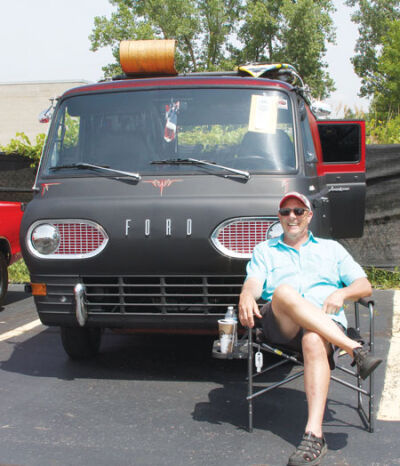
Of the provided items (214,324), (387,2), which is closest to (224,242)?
(214,324)

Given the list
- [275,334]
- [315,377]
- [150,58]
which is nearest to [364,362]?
[315,377]

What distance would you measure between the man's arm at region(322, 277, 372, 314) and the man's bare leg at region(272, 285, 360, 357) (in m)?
0.08

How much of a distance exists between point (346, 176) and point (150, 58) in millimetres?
2146

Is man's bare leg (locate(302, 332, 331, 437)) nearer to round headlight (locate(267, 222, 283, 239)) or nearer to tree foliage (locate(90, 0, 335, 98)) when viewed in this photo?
round headlight (locate(267, 222, 283, 239))

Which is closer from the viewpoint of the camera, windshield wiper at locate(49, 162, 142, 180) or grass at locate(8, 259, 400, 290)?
windshield wiper at locate(49, 162, 142, 180)

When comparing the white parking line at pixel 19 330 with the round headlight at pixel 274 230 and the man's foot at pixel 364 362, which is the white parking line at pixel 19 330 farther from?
the man's foot at pixel 364 362

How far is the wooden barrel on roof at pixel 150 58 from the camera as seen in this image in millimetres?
5566

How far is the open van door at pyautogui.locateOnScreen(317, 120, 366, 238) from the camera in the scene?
6.20 meters

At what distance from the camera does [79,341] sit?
5.42 m

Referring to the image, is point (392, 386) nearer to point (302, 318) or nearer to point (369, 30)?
point (302, 318)

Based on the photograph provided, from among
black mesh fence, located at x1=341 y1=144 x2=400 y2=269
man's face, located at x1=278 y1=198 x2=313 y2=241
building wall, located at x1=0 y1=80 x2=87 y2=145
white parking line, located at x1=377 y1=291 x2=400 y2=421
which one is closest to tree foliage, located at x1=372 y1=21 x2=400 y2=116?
building wall, located at x1=0 y1=80 x2=87 y2=145

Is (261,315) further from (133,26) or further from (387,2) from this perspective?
(387,2)

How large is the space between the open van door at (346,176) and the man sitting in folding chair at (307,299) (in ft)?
6.95

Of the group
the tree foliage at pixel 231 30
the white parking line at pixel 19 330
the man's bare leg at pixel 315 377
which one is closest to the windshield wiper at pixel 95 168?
the man's bare leg at pixel 315 377
